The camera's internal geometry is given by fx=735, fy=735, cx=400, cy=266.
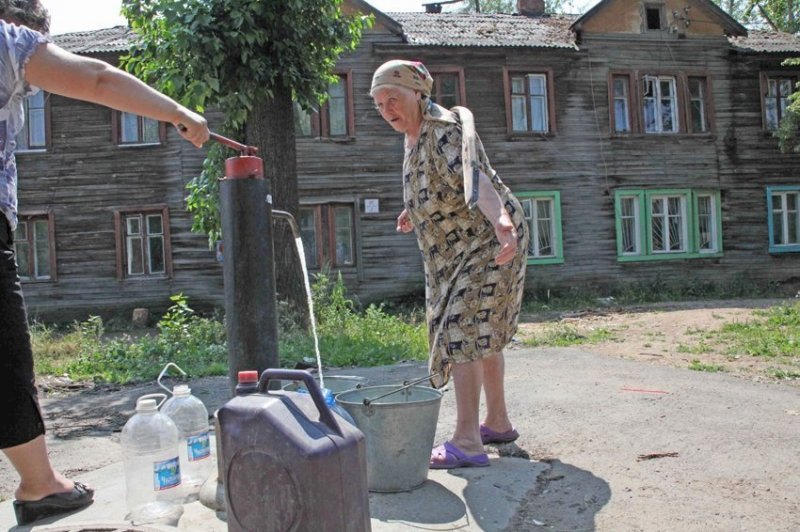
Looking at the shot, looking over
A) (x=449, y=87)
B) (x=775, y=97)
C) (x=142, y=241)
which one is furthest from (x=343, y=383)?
(x=775, y=97)

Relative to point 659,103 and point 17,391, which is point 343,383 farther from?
point 659,103

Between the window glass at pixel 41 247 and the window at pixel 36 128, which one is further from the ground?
the window at pixel 36 128

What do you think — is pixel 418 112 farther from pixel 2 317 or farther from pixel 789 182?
pixel 789 182

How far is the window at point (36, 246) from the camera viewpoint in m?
17.4

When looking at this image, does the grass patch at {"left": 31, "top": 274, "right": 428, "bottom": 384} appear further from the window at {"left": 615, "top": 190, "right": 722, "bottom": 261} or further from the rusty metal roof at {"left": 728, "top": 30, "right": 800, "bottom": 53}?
the rusty metal roof at {"left": 728, "top": 30, "right": 800, "bottom": 53}

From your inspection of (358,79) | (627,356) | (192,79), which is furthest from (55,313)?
(627,356)

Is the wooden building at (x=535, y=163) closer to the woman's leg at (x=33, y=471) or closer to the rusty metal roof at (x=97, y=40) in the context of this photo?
the rusty metal roof at (x=97, y=40)

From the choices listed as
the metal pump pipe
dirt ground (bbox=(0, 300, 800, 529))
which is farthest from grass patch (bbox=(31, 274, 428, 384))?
the metal pump pipe

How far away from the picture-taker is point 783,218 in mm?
20641

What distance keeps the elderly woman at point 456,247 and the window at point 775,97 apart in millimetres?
20223

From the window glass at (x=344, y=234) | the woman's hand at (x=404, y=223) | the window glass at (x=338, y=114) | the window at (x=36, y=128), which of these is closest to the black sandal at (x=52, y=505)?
the woman's hand at (x=404, y=223)

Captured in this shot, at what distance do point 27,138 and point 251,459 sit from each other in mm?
18232

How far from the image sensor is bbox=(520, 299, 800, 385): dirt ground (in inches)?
277

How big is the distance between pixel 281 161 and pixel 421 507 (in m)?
7.30
